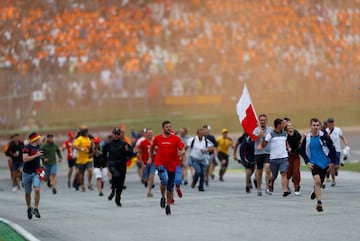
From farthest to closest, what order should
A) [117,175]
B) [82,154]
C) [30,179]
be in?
[82,154] → [117,175] → [30,179]

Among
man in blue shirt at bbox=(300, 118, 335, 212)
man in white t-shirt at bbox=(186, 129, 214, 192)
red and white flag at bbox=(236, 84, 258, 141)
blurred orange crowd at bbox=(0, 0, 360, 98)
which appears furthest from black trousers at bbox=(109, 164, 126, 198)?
blurred orange crowd at bbox=(0, 0, 360, 98)

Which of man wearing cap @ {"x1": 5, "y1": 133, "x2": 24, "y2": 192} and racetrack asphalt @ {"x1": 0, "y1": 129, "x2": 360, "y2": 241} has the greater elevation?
man wearing cap @ {"x1": 5, "y1": 133, "x2": 24, "y2": 192}

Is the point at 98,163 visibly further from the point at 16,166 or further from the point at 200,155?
the point at 16,166

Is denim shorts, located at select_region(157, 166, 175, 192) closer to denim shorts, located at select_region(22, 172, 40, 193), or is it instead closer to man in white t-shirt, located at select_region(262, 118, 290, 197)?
denim shorts, located at select_region(22, 172, 40, 193)

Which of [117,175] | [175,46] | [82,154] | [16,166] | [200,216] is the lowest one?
[200,216]

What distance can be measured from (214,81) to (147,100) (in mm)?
4826

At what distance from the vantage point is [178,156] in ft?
62.5

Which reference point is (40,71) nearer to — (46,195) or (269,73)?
(269,73)

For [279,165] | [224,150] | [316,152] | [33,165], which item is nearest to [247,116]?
[279,165]

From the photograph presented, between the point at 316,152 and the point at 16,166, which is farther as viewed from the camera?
the point at 16,166

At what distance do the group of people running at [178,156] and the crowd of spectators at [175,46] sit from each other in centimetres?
2493

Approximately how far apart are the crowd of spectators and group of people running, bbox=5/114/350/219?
2493 cm

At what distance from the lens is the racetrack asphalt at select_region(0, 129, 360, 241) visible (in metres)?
14.5

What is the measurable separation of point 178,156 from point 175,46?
41.0m
